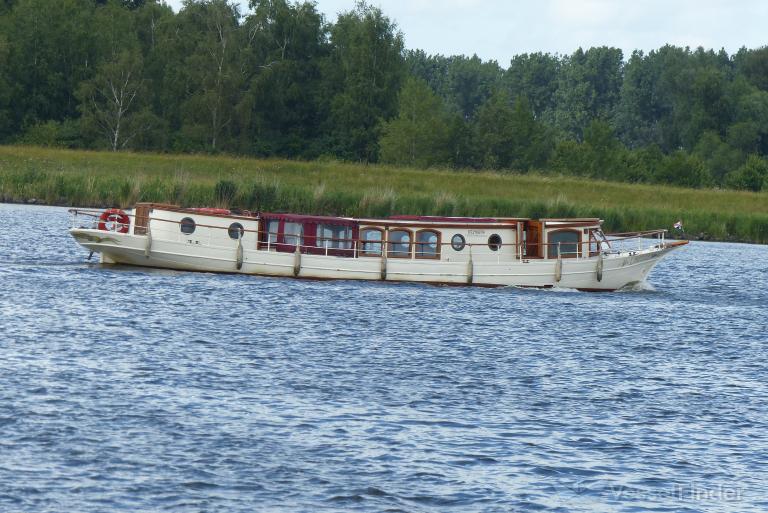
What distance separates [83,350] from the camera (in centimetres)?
3098

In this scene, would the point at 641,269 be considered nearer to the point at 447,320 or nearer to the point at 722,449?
the point at 447,320

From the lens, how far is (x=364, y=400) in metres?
26.8

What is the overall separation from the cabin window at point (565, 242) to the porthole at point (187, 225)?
1425cm

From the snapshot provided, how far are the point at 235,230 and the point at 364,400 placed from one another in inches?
881

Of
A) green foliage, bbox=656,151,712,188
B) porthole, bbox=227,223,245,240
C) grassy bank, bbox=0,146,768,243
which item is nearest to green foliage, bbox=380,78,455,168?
grassy bank, bbox=0,146,768,243

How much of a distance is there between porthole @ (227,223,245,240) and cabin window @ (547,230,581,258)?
12340 mm

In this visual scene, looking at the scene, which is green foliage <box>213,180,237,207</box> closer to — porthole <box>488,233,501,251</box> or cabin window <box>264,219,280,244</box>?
cabin window <box>264,219,280,244</box>

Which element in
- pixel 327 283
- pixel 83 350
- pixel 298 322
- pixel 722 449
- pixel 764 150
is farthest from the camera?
pixel 764 150

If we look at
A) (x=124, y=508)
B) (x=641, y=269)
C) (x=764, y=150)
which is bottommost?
(x=124, y=508)

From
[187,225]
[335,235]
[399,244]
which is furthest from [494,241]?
[187,225]

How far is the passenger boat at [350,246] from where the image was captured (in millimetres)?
47656

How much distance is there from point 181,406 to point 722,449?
10977 mm

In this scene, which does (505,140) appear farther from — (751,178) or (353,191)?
(353,191)

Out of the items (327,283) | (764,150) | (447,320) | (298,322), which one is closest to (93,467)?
(298,322)
